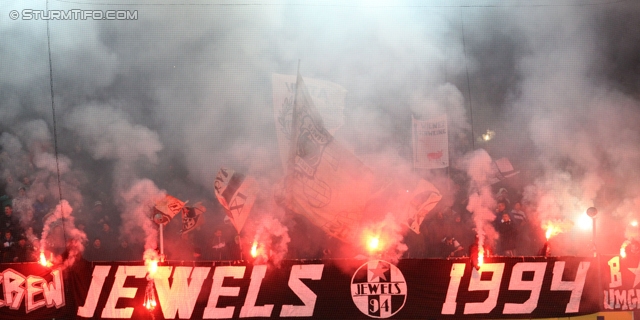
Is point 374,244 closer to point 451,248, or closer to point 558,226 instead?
point 451,248

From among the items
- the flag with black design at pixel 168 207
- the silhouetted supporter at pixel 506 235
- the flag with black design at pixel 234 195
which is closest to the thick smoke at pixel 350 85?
the flag with black design at pixel 234 195

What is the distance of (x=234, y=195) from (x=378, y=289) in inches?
134

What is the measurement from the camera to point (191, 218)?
10797 millimetres

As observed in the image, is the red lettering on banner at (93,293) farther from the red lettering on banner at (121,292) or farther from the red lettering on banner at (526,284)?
the red lettering on banner at (526,284)

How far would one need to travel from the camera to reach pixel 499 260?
8.55 m

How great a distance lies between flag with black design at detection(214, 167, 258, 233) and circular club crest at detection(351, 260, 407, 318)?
2.80 metres

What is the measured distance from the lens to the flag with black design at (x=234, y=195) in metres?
10.5

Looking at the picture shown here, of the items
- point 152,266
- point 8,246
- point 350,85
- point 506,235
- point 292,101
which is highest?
point 350,85

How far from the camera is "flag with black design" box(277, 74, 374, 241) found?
10.5m

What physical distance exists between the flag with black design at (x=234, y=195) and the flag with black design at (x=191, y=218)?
0.45 metres

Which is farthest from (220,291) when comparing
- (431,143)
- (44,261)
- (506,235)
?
(431,143)

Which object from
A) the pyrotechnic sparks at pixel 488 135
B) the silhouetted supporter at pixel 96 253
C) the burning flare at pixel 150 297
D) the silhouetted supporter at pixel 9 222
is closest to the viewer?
the burning flare at pixel 150 297

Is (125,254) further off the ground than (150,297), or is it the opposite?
(125,254)

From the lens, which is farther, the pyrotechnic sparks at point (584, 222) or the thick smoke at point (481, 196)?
the pyrotechnic sparks at point (584, 222)
